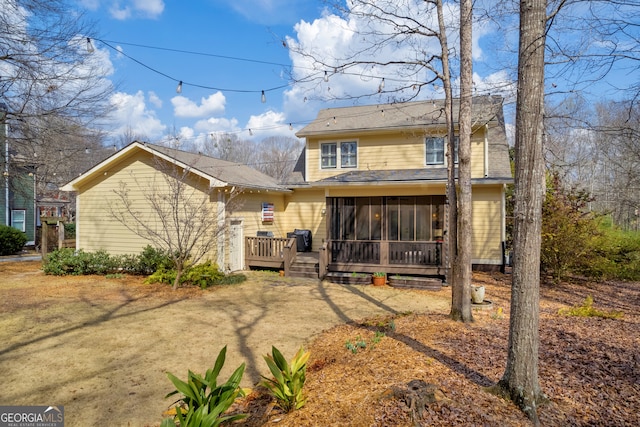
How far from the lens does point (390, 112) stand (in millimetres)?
15156

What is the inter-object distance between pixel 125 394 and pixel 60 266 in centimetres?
1026

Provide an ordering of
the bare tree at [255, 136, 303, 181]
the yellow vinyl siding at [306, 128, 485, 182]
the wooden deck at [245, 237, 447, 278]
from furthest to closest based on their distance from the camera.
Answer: the bare tree at [255, 136, 303, 181]
the yellow vinyl siding at [306, 128, 485, 182]
the wooden deck at [245, 237, 447, 278]

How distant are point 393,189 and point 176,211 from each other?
692 centimetres

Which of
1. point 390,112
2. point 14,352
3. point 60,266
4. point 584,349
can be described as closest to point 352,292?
point 584,349

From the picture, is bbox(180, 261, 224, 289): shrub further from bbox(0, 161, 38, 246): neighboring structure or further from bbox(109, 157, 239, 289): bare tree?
bbox(0, 161, 38, 246): neighboring structure


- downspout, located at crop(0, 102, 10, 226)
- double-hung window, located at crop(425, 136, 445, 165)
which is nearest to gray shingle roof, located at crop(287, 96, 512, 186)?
double-hung window, located at crop(425, 136, 445, 165)

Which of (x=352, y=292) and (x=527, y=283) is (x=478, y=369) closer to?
(x=527, y=283)

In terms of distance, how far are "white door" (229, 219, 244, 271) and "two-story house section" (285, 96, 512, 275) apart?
3.00 meters

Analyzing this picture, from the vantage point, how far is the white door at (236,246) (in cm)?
1205

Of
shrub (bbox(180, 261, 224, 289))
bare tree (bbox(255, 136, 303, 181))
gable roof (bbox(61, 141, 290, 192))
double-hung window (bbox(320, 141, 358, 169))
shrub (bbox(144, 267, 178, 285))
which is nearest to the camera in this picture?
shrub (bbox(180, 261, 224, 289))

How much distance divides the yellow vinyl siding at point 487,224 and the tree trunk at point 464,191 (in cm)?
685

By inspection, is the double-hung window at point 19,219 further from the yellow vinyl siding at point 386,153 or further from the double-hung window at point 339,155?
the double-hung window at point 339,155

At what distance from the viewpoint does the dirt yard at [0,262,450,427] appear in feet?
13.7

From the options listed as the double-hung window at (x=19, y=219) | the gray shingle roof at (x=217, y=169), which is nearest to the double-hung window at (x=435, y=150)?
the gray shingle roof at (x=217, y=169)
